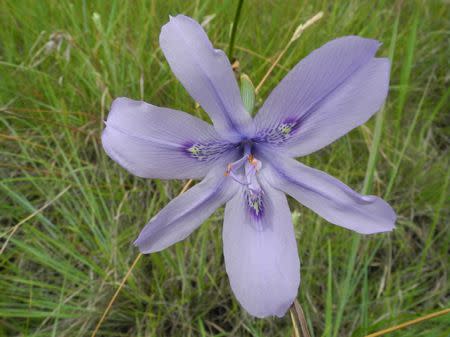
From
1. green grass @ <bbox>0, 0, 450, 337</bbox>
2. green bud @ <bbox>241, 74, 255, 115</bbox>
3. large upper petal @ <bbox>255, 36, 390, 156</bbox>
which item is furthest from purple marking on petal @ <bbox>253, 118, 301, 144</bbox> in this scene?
green grass @ <bbox>0, 0, 450, 337</bbox>

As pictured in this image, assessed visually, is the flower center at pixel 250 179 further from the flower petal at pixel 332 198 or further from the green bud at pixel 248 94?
the green bud at pixel 248 94

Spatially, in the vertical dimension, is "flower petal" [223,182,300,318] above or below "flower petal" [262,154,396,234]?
below

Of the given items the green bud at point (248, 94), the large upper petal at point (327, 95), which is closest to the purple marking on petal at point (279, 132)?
the large upper petal at point (327, 95)

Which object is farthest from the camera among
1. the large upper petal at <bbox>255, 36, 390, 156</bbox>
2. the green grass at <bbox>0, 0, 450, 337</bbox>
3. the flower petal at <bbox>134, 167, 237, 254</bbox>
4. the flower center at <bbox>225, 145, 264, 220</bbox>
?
the green grass at <bbox>0, 0, 450, 337</bbox>

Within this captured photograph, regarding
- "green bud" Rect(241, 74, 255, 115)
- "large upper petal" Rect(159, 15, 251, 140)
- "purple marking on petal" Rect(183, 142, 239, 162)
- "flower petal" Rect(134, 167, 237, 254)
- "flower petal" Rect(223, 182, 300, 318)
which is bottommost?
"flower petal" Rect(223, 182, 300, 318)

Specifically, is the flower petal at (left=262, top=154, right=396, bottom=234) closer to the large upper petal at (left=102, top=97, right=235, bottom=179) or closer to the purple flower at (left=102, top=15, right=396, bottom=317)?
the purple flower at (left=102, top=15, right=396, bottom=317)

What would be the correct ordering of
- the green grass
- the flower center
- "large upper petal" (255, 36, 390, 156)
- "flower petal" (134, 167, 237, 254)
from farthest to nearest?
the green grass < the flower center < "flower petal" (134, 167, 237, 254) < "large upper petal" (255, 36, 390, 156)
